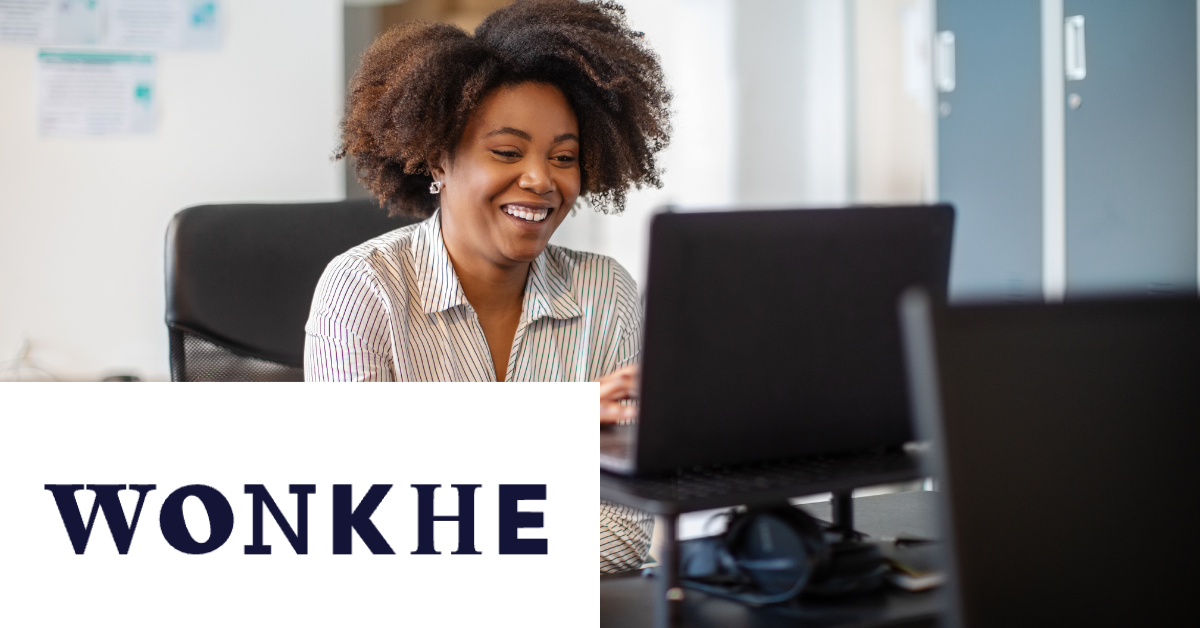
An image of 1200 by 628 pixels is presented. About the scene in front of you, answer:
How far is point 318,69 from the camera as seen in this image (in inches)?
110

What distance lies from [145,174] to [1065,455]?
2.53m

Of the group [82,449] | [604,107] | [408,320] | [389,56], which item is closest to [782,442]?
[82,449]

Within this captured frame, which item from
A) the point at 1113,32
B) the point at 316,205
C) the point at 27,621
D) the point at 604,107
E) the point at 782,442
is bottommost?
the point at 27,621

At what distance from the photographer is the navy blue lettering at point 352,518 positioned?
33.0 inches

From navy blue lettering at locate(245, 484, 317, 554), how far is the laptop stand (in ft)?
0.75

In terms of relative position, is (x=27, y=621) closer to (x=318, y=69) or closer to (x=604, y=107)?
(x=604, y=107)

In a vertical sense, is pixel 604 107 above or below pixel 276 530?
above

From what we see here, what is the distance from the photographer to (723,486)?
792 millimetres

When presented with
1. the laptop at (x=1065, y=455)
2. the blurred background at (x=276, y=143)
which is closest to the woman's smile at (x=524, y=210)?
the laptop at (x=1065, y=455)

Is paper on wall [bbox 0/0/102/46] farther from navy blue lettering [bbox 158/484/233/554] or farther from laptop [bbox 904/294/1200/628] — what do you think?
laptop [bbox 904/294/1200/628]

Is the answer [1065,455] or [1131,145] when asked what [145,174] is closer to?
[1131,145]

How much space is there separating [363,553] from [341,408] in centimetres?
11

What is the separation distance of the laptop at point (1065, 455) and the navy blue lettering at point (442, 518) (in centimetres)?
39

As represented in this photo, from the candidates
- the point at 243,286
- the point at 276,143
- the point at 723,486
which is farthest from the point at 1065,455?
the point at 276,143
